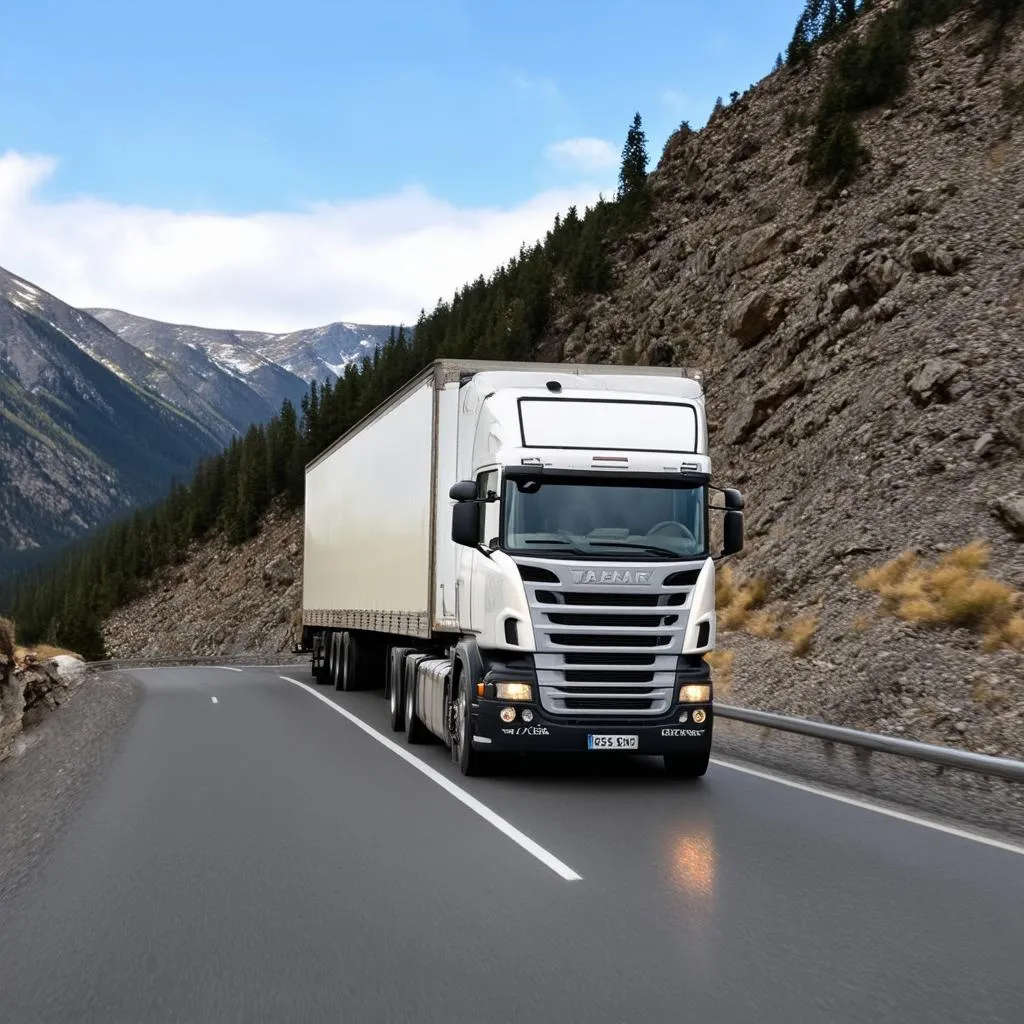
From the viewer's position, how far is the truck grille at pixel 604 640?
36.5 feet

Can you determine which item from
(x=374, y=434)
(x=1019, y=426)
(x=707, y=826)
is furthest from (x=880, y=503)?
(x=707, y=826)

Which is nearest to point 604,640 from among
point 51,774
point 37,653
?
point 51,774

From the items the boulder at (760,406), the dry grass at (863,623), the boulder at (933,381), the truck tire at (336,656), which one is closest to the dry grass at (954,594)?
the dry grass at (863,623)

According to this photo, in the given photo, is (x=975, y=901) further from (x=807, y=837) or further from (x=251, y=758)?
(x=251, y=758)

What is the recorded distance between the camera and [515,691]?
11.3 m

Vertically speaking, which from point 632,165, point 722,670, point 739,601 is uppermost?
point 632,165

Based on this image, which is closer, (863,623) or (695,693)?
(695,693)

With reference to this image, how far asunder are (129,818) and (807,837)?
535cm

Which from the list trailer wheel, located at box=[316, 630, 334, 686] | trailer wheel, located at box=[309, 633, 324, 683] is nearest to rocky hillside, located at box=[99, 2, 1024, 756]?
trailer wheel, located at box=[316, 630, 334, 686]

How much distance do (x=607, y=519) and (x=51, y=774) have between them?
7.30m

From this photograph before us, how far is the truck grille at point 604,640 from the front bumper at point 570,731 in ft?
0.29

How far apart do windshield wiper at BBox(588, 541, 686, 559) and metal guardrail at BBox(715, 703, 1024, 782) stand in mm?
2354

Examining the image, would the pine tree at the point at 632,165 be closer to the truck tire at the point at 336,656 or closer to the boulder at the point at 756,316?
the boulder at the point at 756,316

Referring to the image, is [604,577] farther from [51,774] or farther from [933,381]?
[933,381]
